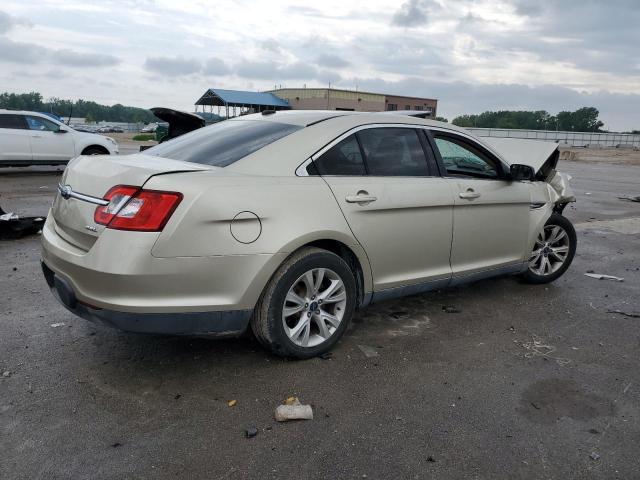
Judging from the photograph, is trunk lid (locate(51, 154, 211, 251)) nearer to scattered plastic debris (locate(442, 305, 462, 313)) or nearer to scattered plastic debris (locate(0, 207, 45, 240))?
scattered plastic debris (locate(442, 305, 462, 313))

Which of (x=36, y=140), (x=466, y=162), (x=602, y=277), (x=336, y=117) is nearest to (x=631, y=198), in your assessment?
(x=602, y=277)

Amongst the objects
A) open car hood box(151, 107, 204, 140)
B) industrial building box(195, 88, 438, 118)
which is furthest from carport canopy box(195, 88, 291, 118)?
open car hood box(151, 107, 204, 140)

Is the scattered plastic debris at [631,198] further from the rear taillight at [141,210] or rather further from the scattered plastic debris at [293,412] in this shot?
the rear taillight at [141,210]

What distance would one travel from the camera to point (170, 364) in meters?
3.69

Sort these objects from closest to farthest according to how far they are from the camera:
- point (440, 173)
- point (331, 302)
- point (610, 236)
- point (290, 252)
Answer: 1. point (290, 252)
2. point (331, 302)
3. point (440, 173)
4. point (610, 236)

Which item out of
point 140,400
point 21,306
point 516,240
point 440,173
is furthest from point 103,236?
point 516,240

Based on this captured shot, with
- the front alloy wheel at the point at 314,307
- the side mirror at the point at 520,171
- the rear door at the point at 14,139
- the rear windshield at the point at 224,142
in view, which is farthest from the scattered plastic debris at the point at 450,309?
the rear door at the point at 14,139

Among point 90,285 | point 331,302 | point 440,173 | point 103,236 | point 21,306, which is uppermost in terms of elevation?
point 440,173

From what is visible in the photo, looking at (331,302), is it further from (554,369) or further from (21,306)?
(21,306)

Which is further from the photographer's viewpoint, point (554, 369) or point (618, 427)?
point (554, 369)

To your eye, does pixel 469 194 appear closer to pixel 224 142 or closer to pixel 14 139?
pixel 224 142

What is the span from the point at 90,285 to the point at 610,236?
27.8 ft

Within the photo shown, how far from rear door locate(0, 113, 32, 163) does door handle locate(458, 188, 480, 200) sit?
45.1ft

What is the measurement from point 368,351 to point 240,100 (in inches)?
1993
